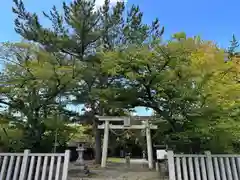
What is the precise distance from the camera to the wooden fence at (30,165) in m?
4.66

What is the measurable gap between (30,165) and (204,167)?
366 centimetres

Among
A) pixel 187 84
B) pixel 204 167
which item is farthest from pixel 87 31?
pixel 204 167

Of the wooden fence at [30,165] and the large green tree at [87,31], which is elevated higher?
the large green tree at [87,31]

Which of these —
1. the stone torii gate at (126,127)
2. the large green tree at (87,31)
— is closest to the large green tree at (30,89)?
the large green tree at (87,31)

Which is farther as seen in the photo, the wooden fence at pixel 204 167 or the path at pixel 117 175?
the path at pixel 117 175

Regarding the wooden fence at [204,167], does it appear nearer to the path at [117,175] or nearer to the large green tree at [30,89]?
the path at [117,175]

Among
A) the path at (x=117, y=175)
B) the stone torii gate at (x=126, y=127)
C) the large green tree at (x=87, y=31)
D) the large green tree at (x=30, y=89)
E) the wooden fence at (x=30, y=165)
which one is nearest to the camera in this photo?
the wooden fence at (x=30, y=165)

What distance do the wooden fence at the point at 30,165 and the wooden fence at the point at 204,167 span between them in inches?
89.3

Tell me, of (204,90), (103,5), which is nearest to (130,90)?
(204,90)

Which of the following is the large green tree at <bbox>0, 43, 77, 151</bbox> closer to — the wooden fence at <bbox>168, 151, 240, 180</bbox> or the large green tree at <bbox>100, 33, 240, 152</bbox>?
the large green tree at <bbox>100, 33, 240, 152</bbox>

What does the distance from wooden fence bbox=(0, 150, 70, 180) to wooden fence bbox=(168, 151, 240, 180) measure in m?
2.27

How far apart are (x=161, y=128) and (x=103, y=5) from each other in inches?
235

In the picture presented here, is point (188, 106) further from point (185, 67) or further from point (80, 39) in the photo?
point (80, 39)

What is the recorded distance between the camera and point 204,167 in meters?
4.78
